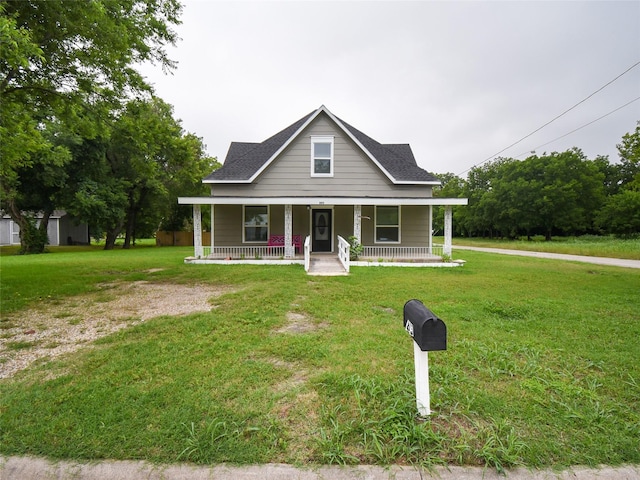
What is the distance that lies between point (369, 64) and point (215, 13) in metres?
8.69

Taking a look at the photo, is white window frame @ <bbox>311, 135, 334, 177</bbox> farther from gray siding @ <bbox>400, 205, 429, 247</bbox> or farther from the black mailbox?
the black mailbox

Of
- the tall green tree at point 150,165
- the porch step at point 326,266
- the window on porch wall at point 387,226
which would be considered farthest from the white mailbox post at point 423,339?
the window on porch wall at point 387,226

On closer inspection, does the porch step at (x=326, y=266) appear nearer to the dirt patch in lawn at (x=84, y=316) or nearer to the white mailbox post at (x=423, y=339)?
the dirt patch in lawn at (x=84, y=316)

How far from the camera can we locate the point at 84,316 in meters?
5.34

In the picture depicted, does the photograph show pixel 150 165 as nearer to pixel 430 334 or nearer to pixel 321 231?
pixel 321 231

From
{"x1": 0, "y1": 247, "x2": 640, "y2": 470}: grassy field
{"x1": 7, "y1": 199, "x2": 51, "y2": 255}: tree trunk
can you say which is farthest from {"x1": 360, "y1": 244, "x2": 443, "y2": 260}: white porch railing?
{"x1": 7, "y1": 199, "x2": 51, "y2": 255}: tree trunk

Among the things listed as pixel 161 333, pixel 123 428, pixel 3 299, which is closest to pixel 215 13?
pixel 3 299

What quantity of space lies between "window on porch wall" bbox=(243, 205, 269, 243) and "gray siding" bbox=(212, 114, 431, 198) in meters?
0.79

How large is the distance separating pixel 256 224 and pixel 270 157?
10.1 ft

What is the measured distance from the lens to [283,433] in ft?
7.50

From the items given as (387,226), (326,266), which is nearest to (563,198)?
(387,226)

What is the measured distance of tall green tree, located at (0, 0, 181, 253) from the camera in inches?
229

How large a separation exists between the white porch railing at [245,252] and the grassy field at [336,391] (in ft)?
23.0

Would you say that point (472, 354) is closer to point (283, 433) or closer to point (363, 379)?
point (363, 379)
